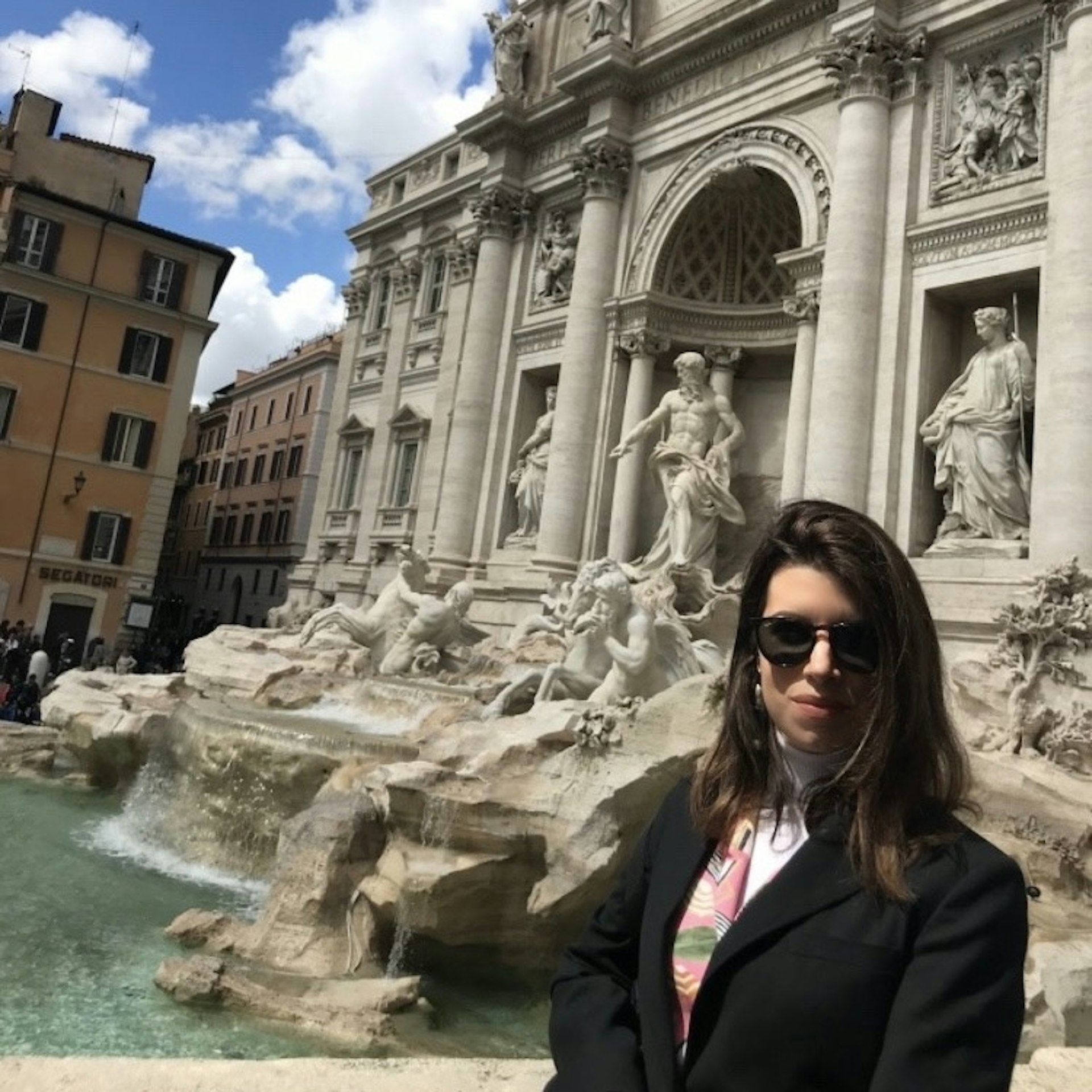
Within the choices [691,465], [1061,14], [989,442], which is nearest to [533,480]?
[691,465]

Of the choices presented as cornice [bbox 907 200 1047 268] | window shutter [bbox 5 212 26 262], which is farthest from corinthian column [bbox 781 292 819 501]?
window shutter [bbox 5 212 26 262]

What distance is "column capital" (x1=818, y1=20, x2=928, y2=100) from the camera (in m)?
12.5

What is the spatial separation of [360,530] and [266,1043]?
59.3 feet

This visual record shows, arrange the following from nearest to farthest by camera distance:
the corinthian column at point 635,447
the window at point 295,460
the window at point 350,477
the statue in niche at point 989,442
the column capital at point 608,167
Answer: the statue in niche at point 989,442
the corinthian column at point 635,447
the column capital at point 608,167
the window at point 350,477
the window at point 295,460

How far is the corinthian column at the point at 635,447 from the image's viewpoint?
1561 centimetres

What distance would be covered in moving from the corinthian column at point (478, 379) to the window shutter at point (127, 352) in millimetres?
12348

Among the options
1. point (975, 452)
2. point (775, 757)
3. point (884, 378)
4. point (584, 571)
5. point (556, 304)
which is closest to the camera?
point (775, 757)

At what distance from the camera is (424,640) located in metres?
13.8

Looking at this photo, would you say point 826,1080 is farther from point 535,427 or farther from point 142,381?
point 142,381

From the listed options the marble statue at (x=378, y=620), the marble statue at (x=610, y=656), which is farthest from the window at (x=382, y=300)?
the marble statue at (x=610, y=656)

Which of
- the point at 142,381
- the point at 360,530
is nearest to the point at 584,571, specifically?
the point at 360,530

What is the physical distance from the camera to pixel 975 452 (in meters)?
11.1

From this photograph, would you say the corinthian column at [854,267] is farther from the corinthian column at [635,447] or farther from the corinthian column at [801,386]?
the corinthian column at [635,447]

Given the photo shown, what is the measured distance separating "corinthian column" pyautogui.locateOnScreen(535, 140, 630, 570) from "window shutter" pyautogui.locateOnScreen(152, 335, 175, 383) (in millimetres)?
15268
